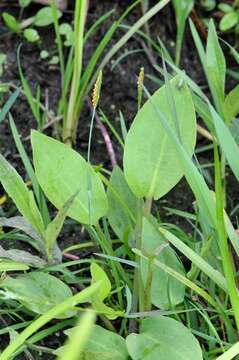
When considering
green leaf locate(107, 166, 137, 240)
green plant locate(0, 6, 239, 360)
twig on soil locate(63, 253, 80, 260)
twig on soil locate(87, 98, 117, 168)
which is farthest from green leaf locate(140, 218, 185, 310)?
twig on soil locate(87, 98, 117, 168)

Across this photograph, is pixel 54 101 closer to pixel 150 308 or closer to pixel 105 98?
pixel 105 98

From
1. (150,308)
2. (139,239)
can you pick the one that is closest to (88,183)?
(139,239)

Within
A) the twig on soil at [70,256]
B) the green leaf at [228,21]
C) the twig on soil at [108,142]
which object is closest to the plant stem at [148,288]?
the twig on soil at [70,256]

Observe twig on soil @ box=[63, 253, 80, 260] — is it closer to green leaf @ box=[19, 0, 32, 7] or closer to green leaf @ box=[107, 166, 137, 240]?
green leaf @ box=[107, 166, 137, 240]

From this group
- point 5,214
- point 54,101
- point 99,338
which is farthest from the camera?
point 54,101

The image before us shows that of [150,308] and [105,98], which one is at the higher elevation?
[105,98]
